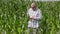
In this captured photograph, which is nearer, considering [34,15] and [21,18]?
[34,15]

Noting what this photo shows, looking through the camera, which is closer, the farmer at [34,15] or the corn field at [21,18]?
the farmer at [34,15]

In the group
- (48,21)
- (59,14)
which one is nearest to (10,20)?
(48,21)

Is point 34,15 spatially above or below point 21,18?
above

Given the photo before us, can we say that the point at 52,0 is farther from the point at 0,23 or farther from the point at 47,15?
the point at 0,23

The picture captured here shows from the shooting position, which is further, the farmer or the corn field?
the corn field

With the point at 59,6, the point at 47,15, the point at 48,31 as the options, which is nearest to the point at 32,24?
the point at 48,31

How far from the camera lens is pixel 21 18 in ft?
31.2

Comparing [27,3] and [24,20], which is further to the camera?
[27,3]

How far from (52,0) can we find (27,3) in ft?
5.37

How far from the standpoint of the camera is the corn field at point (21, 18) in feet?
27.7

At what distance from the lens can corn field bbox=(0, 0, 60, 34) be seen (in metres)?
8.43

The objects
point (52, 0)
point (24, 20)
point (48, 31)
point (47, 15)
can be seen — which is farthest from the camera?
point (52, 0)

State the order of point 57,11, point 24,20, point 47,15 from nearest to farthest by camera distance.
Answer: point 24,20 → point 47,15 → point 57,11

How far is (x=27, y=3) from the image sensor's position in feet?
39.7
